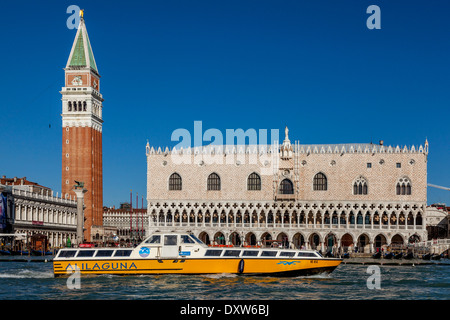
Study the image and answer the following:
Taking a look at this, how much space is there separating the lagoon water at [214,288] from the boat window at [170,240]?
148 cm

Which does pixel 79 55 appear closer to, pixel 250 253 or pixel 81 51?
pixel 81 51

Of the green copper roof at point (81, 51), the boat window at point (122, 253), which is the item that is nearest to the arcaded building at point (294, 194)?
the green copper roof at point (81, 51)

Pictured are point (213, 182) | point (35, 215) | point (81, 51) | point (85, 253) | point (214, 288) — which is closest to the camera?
point (214, 288)

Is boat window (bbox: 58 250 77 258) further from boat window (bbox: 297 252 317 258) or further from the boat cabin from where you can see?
boat window (bbox: 297 252 317 258)

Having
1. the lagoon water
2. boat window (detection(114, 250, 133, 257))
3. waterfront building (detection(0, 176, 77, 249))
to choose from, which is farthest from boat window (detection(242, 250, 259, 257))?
waterfront building (detection(0, 176, 77, 249))

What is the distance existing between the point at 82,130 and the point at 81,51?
12.8 metres

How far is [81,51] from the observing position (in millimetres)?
98750

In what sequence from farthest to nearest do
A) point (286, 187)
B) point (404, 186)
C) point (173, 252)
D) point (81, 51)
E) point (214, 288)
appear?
→ point (81, 51) < point (286, 187) < point (404, 186) < point (173, 252) < point (214, 288)

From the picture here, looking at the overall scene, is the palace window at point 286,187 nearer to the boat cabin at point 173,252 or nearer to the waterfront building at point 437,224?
the boat cabin at point 173,252

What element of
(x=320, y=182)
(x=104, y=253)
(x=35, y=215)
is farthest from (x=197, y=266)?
Result: (x=35, y=215)

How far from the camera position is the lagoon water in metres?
23.4
